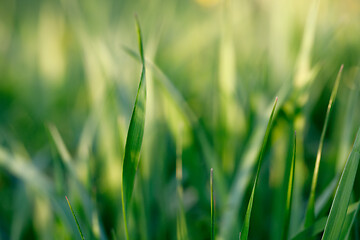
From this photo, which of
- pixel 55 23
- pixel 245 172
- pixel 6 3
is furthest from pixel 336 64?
pixel 6 3

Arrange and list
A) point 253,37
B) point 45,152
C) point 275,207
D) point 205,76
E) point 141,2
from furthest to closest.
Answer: point 141,2 → point 253,37 → point 205,76 → point 45,152 → point 275,207

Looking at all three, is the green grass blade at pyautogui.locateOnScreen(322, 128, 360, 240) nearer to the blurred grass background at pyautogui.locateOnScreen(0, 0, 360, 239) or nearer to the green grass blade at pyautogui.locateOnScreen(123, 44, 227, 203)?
the blurred grass background at pyautogui.locateOnScreen(0, 0, 360, 239)

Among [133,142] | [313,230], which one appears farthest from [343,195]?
[133,142]

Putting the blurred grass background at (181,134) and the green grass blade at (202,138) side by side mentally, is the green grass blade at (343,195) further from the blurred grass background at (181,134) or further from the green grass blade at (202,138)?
the green grass blade at (202,138)

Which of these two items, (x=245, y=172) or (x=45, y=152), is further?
(x=45, y=152)

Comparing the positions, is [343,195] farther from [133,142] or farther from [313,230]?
[133,142]

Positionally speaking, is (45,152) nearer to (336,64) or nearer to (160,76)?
(160,76)

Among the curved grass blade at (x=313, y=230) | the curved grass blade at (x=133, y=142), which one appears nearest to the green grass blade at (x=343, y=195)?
the curved grass blade at (x=313, y=230)
